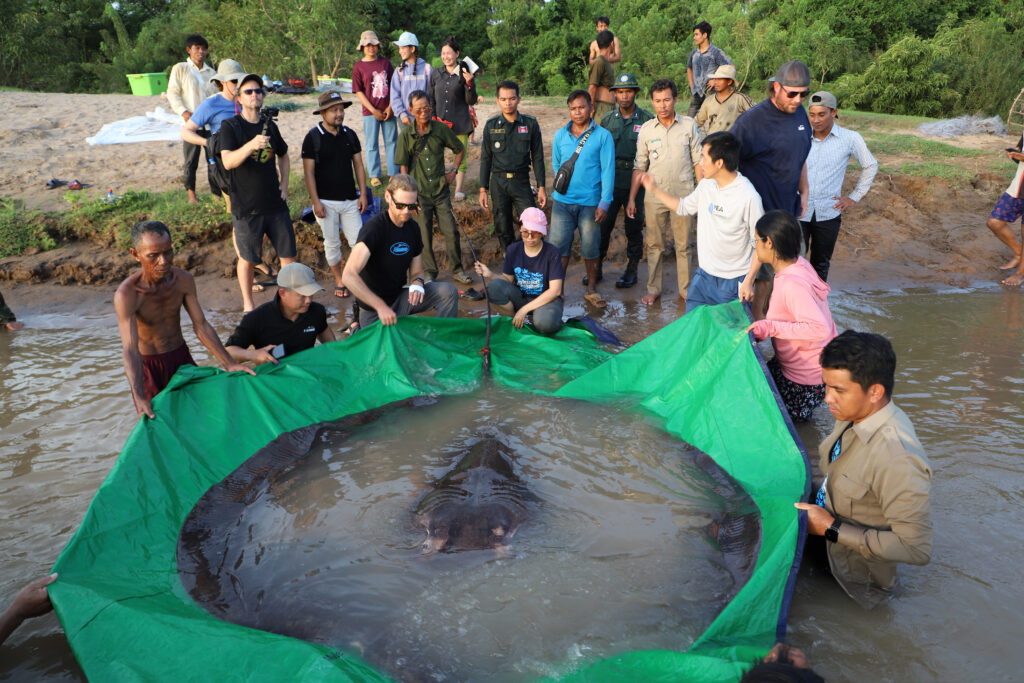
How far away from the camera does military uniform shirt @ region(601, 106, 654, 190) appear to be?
7242 millimetres

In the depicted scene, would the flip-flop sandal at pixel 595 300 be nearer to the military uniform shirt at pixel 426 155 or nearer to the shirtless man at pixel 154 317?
the military uniform shirt at pixel 426 155

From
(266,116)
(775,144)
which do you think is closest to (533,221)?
(775,144)

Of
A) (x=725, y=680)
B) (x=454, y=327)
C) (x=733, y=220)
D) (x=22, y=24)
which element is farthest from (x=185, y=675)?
(x=22, y=24)

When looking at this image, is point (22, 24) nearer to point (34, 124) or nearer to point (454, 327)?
point (34, 124)

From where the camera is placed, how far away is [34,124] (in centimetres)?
1102

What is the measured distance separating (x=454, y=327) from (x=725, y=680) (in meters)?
3.63

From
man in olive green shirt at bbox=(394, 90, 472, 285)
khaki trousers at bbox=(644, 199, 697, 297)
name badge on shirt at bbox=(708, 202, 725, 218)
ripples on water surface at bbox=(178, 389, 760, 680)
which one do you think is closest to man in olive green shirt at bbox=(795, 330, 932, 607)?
ripples on water surface at bbox=(178, 389, 760, 680)

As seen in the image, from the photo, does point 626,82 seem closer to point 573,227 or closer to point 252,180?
point 573,227

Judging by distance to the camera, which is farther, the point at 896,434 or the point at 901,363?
the point at 901,363

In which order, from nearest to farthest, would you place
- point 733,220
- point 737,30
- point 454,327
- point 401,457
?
1. point 401,457
2. point 733,220
3. point 454,327
4. point 737,30

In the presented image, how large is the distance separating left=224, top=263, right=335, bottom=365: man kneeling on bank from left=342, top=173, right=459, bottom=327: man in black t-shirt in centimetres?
48

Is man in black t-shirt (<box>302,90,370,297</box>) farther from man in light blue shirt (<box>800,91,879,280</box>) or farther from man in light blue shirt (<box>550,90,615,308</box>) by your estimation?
man in light blue shirt (<box>800,91,879,280</box>)

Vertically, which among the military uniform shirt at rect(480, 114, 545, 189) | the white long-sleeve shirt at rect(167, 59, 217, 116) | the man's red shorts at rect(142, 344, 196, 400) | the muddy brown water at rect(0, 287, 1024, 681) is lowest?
the muddy brown water at rect(0, 287, 1024, 681)

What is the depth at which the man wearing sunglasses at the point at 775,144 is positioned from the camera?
5.16 m
